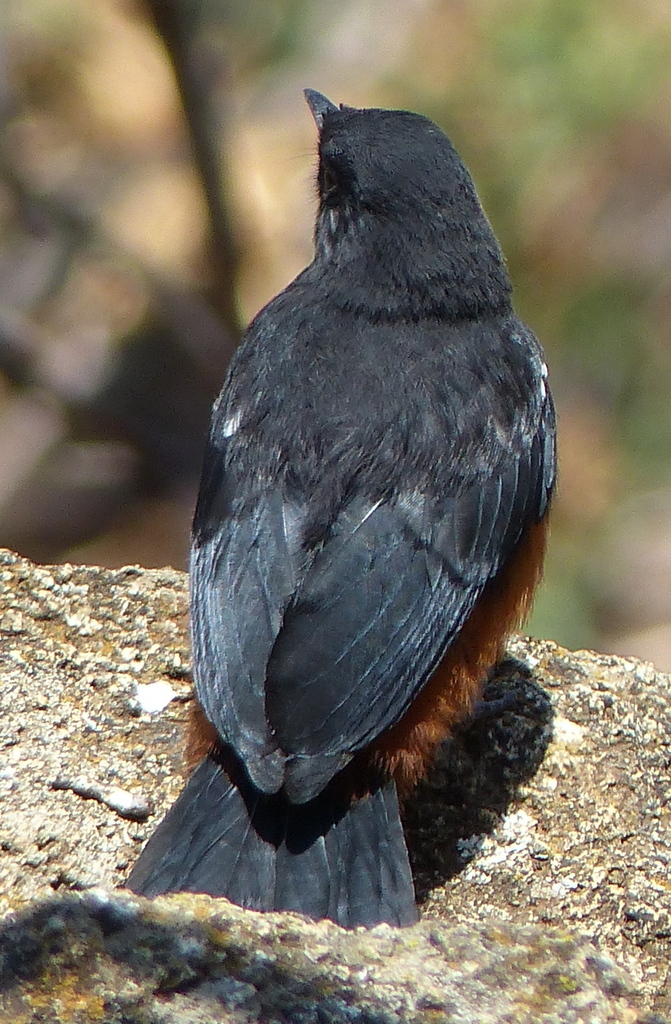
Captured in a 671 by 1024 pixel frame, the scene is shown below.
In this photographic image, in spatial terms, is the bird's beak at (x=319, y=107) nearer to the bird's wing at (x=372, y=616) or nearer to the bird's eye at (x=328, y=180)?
the bird's eye at (x=328, y=180)

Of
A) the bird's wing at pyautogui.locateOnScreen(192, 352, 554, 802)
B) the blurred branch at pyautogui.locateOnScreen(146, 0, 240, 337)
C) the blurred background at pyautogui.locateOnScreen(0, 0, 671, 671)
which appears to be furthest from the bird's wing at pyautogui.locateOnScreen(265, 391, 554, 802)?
the blurred branch at pyautogui.locateOnScreen(146, 0, 240, 337)

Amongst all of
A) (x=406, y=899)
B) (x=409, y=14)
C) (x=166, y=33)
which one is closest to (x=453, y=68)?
(x=409, y=14)

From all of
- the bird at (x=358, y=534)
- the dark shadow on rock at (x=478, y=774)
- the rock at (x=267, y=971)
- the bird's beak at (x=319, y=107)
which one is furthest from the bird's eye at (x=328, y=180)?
the rock at (x=267, y=971)

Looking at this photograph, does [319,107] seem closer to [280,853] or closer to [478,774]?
[478,774]

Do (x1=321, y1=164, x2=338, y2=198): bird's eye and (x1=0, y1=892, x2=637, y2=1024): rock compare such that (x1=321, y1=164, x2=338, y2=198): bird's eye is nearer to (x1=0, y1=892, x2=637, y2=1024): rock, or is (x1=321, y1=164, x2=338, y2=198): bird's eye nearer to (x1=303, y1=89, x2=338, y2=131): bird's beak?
(x1=303, y1=89, x2=338, y2=131): bird's beak

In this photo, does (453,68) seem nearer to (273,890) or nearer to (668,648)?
(668,648)

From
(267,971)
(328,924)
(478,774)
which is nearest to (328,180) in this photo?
(478,774)

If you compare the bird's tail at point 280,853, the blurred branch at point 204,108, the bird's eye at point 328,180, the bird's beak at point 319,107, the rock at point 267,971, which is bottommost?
the rock at point 267,971
